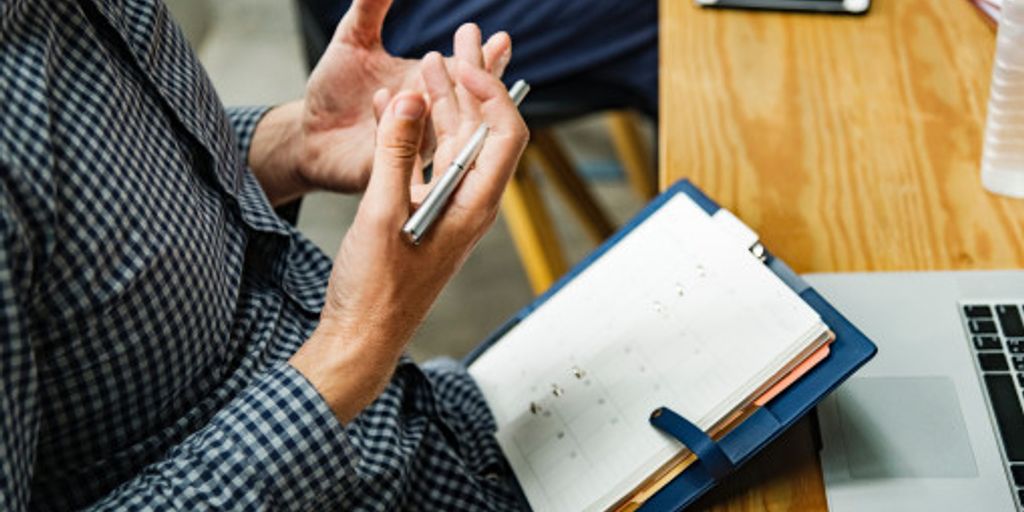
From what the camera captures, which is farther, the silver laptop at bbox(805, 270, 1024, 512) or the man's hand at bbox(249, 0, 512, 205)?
the man's hand at bbox(249, 0, 512, 205)

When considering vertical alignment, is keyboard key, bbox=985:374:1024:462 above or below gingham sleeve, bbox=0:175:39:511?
below

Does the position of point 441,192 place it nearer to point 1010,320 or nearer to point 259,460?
point 259,460

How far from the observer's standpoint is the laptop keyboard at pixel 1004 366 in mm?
762

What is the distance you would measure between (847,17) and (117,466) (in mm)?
697

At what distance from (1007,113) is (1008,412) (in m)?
0.25

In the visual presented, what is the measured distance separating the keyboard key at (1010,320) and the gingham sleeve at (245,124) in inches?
23.5

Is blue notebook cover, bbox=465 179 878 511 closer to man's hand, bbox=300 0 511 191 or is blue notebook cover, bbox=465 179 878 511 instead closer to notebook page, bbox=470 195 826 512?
notebook page, bbox=470 195 826 512

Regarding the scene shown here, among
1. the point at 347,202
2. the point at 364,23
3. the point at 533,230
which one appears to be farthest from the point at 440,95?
the point at 533,230

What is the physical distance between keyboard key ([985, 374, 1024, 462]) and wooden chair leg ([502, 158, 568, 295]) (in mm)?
947

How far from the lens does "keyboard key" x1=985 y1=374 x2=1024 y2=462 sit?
764 mm

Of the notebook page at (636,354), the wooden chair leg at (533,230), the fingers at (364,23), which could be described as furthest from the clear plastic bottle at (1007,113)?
the wooden chair leg at (533,230)

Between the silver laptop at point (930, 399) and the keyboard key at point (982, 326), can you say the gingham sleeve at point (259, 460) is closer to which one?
the silver laptop at point (930, 399)

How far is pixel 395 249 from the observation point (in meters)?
0.80

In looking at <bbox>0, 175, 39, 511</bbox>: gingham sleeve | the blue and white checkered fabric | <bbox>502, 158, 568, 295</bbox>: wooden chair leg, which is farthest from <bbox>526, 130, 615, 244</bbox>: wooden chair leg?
<bbox>0, 175, 39, 511</bbox>: gingham sleeve
